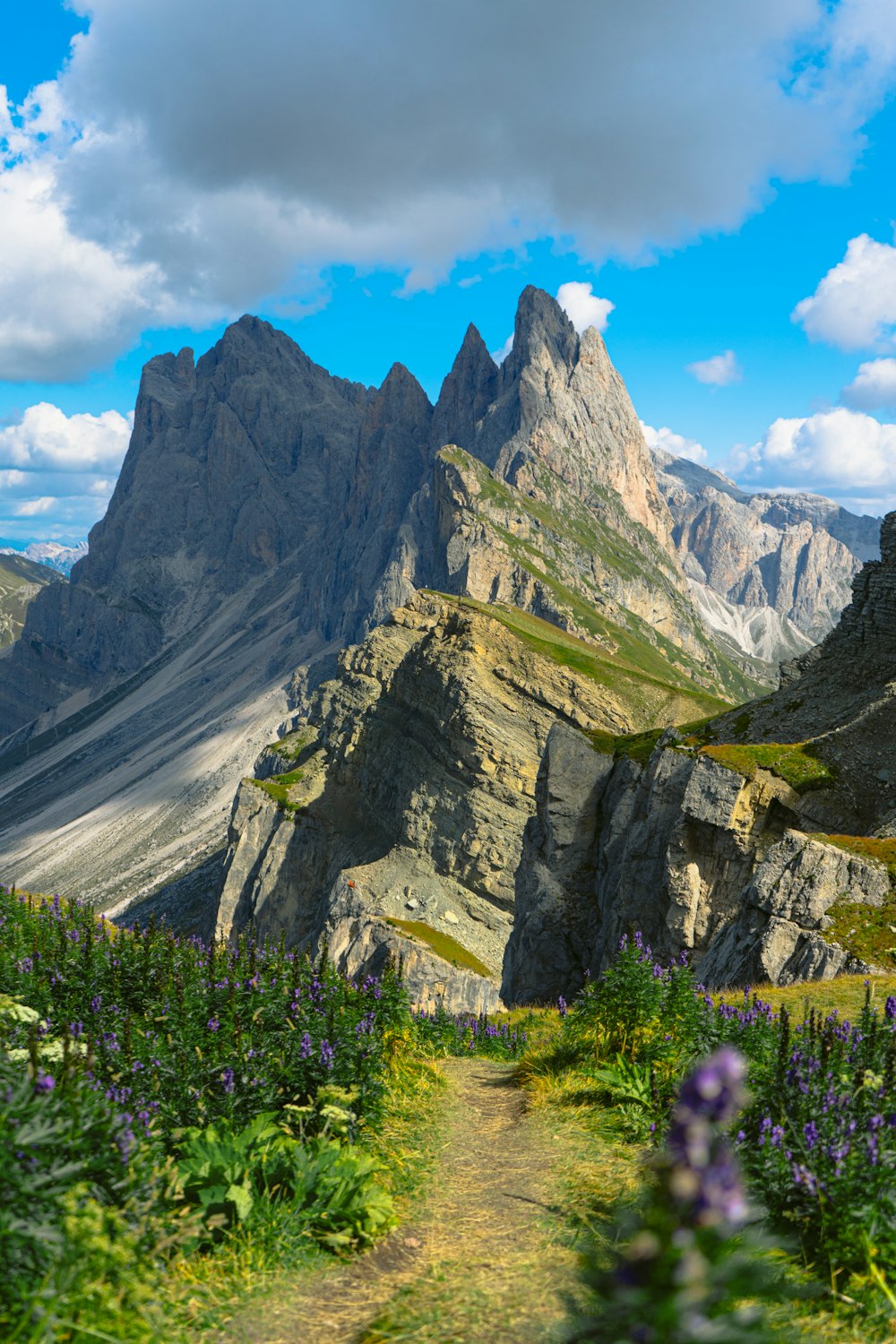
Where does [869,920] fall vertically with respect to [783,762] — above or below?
below

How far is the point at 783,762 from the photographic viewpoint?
32406 mm

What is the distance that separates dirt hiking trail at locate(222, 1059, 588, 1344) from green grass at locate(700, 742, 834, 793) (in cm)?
2426

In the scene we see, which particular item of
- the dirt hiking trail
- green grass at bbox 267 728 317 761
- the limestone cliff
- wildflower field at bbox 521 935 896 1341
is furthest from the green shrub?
green grass at bbox 267 728 317 761

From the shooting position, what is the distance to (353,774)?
4122 inches

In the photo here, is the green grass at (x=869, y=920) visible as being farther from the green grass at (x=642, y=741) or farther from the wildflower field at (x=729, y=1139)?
the green grass at (x=642, y=741)

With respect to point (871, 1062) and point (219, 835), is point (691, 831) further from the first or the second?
point (219, 835)

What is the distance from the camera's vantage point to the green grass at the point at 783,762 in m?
31.5

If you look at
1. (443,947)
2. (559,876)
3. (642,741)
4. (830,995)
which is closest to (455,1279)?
(830,995)

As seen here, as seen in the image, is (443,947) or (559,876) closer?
(559,876)

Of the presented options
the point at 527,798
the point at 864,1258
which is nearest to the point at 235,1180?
the point at 864,1258

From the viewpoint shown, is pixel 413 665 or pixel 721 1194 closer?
pixel 721 1194

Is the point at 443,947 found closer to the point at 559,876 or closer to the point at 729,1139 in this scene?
the point at 559,876

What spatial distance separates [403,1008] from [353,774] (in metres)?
92.3

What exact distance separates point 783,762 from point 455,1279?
28061 millimetres
